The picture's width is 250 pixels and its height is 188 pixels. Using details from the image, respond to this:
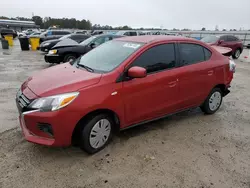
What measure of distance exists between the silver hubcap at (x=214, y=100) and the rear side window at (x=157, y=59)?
4.71ft

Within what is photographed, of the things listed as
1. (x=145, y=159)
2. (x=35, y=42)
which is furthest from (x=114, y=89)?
(x=35, y=42)

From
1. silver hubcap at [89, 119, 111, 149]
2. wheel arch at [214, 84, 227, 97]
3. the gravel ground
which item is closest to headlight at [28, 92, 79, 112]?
silver hubcap at [89, 119, 111, 149]

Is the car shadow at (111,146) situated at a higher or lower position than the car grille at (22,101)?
lower

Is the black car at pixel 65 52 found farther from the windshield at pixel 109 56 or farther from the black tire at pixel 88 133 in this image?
the black tire at pixel 88 133

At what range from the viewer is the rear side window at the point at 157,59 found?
11.5 ft

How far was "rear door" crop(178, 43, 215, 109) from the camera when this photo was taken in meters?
4.00

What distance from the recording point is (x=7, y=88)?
20.5 ft

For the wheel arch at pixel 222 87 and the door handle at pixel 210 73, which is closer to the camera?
the door handle at pixel 210 73

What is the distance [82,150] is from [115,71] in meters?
1.25

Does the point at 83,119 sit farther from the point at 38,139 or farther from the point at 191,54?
the point at 191,54

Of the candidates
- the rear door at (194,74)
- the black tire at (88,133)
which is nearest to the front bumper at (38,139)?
the black tire at (88,133)

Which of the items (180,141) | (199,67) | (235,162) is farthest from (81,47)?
(235,162)

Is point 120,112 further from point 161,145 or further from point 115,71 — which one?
point 161,145

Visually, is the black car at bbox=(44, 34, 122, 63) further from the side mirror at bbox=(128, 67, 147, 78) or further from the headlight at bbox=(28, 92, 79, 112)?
the headlight at bbox=(28, 92, 79, 112)
